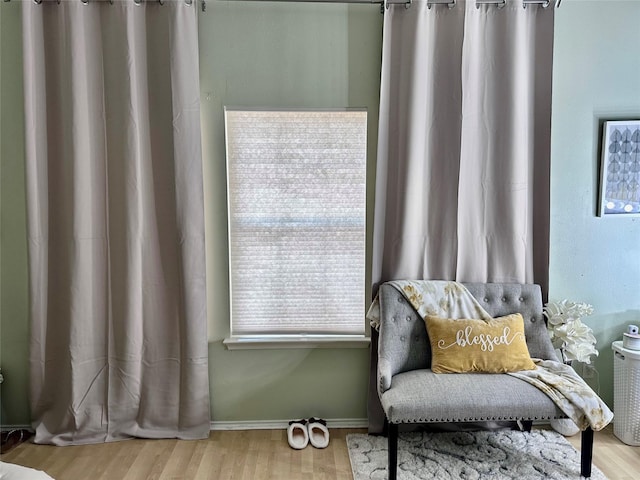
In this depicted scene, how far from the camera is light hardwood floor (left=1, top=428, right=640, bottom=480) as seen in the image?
227 centimetres

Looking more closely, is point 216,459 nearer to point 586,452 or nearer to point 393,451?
point 393,451

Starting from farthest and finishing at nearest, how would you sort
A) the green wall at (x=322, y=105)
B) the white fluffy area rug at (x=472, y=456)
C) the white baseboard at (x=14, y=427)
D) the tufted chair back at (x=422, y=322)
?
the white baseboard at (x=14, y=427), the green wall at (x=322, y=105), the tufted chair back at (x=422, y=322), the white fluffy area rug at (x=472, y=456)

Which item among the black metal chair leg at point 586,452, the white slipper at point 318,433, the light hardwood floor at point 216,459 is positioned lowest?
the light hardwood floor at point 216,459

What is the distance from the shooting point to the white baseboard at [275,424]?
2.73m

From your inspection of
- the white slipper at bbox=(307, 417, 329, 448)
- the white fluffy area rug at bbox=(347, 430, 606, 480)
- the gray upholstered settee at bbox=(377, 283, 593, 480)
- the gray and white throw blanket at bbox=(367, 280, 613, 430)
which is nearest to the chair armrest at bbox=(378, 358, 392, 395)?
the gray upholstered settee at bbox=(377, 283, 593, 480)

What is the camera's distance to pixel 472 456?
7.86 ft

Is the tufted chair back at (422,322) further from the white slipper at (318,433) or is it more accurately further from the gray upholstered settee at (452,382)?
the white slipper at (318,433)

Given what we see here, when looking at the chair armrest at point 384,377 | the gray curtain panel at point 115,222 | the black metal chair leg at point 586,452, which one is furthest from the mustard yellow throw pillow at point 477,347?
the gray curtain panel at point 115,222

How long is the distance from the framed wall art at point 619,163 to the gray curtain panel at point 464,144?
1.24 ft

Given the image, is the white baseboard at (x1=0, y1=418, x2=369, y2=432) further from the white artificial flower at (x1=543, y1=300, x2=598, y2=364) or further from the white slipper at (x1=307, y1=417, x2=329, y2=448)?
the white artificial flower at (x1=543, y1=300, x2=598, y2=364)

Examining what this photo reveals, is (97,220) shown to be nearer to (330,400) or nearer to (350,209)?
(350,209)

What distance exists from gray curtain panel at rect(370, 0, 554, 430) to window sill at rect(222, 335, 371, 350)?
346mm

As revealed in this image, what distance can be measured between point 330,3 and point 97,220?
5.64 feet

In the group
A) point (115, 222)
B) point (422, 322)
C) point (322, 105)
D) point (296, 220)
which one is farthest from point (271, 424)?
point (322, 105)
